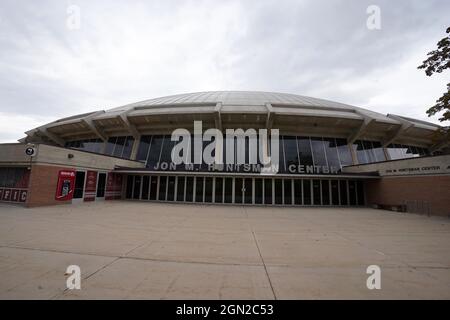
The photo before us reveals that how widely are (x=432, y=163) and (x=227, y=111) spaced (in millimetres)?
16320

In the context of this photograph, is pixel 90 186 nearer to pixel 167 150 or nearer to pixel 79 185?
pixel 79 185

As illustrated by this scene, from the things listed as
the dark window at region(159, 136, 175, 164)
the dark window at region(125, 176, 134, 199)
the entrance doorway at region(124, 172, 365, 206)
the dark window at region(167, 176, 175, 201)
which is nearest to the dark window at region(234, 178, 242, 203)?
the entrance doorway at region(124, 172, 365, 206)

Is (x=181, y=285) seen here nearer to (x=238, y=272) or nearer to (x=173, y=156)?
(x=238, y=272)

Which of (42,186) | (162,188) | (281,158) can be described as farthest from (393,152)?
(42,186)

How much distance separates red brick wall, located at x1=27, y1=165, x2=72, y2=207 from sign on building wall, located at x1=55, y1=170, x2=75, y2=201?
24cm

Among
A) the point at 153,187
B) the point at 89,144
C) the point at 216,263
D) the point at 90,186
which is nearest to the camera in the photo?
the point at 216,263

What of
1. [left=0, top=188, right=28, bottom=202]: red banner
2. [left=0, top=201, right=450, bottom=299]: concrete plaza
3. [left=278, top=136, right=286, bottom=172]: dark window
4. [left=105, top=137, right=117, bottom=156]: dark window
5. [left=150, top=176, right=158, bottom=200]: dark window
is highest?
[left=105, top=137, right=117, bottom=156]: dark window

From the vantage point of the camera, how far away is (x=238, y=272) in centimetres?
414

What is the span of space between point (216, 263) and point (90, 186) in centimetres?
1662

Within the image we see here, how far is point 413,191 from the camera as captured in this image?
15031 millimetres

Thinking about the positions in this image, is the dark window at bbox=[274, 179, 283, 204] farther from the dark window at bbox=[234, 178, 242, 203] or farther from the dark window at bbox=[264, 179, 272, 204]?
the dark window at bbox=[234, 178, 242, 203]

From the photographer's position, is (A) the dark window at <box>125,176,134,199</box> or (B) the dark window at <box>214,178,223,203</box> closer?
(B) the dark window at <box>214,178,223,203</box>

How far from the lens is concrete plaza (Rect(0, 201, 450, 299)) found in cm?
336

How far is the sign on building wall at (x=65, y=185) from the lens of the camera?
1447cm
